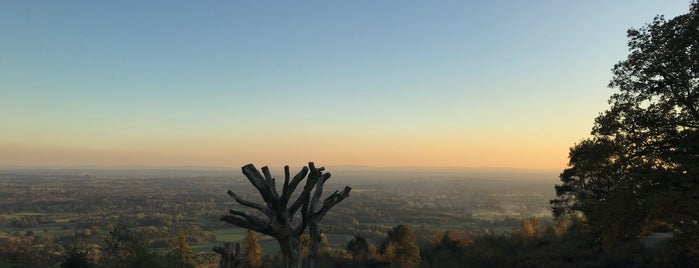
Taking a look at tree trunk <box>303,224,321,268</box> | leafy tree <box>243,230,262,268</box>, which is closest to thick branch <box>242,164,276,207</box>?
tree trunk <box>303,224,321,268</box>

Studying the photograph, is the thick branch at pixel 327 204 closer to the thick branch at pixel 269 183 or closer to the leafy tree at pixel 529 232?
the thick branch at pixel 269 183

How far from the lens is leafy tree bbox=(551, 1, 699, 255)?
1512 centimetres

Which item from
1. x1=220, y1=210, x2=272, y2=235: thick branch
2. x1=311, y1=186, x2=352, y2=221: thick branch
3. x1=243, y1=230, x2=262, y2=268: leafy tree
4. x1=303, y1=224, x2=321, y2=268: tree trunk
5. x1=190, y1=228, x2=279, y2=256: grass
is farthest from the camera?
x1=190, y1=228, x2=279, y2=256: grass

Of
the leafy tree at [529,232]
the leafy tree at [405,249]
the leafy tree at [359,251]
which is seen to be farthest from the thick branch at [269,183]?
the leafy tree at [529,232]

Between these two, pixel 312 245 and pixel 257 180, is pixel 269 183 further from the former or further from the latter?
pixel 312 245

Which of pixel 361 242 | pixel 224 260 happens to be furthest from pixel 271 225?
pixel 361 242

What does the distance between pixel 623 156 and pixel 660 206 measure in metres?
3.27

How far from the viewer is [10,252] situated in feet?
118

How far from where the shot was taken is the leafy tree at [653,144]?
15.1 metres

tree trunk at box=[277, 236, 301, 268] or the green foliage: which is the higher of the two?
tree trunk at box=[277, 236, 301, 268]

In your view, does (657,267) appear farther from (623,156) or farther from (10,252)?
(10,252)

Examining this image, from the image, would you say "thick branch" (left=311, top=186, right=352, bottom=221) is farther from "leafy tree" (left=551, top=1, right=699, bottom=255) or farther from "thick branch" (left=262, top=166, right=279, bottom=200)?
"leafy tree" (left=551, top=1, right=699, bottom=255)

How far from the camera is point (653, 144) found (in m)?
17.1

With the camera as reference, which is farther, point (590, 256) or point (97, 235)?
point (97, 235)
